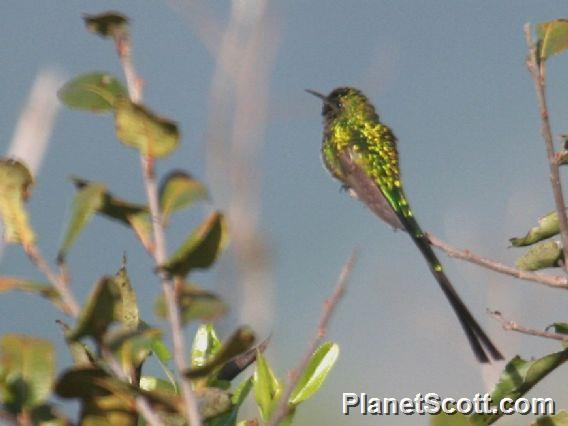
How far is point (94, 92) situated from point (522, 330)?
1.62m

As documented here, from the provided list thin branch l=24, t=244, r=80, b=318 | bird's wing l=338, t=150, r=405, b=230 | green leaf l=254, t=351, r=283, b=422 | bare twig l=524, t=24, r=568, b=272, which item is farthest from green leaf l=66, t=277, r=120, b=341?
bird's wing l=338, t=150, r=405, b=230

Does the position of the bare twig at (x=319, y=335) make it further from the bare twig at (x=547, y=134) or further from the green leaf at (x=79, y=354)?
the bare twig at (x=547, y=134)

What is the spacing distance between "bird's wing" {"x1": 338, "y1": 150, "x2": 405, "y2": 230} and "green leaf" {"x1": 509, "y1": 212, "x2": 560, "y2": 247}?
123 inches

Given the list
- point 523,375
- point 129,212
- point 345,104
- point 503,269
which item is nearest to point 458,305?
point 503,269

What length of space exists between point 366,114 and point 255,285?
4.57 metres

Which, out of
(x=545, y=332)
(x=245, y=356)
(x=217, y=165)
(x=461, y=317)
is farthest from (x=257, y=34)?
(x=245, y=356)

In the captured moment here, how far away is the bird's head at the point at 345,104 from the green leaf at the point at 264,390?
243 inches

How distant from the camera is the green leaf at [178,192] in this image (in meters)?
1.49

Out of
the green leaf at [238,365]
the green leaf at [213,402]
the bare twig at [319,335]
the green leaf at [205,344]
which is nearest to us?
the bare twig at [319,335]

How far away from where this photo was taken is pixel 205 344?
221cm

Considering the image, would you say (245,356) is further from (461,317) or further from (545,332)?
(461,317)

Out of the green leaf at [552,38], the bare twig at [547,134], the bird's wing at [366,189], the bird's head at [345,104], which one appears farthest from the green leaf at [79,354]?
the bird's head at [345,104]

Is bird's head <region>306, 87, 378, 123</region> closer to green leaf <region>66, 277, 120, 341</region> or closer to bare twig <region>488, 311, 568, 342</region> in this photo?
bare twig <region>488, 311, 568, 342</region>

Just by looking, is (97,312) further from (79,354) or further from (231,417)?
(231,417)
